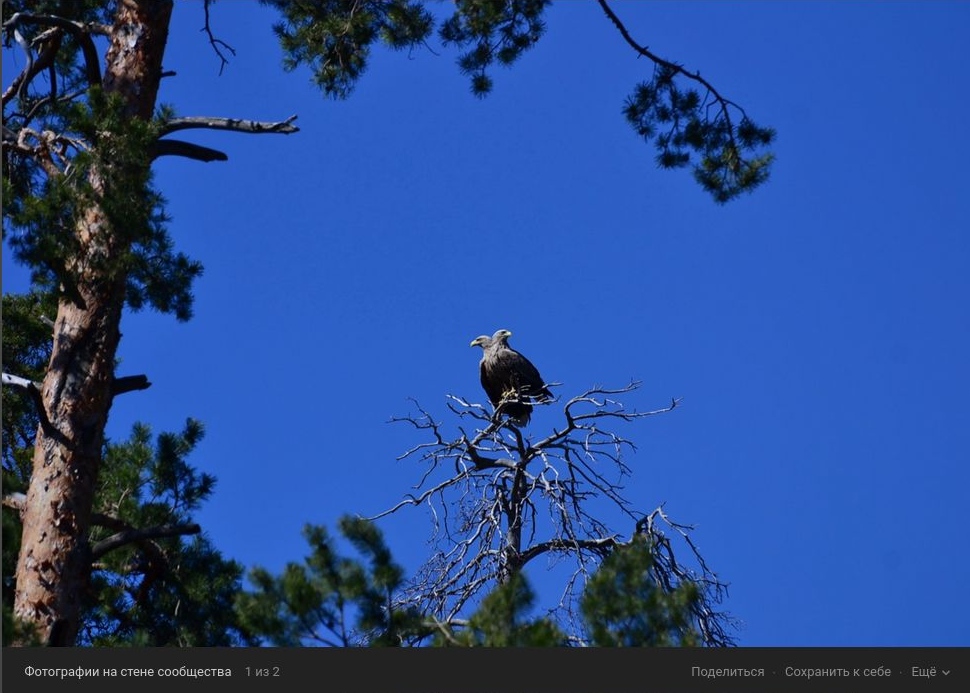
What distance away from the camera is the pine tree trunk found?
18.6ft

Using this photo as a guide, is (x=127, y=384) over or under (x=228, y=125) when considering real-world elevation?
under

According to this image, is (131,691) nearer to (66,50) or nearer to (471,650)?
(471,650)

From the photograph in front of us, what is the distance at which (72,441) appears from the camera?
19.6ft

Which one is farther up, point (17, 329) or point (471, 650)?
point (17, 329)

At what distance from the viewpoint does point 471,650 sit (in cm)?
459

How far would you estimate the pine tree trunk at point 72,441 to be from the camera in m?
5.66

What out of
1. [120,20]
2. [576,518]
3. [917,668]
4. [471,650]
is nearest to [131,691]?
[471,650]

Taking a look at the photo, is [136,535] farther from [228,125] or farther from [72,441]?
[228,125]

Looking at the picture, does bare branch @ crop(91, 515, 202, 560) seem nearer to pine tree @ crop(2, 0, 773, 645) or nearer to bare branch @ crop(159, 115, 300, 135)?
pine tree @ crop(2, 0, 773, 645)

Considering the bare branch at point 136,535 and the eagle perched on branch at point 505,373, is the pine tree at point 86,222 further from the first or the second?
the eagle perched on branch at point 505,373

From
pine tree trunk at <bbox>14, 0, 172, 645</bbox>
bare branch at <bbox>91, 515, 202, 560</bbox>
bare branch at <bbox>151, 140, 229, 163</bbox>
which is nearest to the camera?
pine tree trunk at <bbox>14, 0, 172, 645</bbox>

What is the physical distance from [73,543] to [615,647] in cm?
269

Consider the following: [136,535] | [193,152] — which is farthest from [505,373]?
[136,535]

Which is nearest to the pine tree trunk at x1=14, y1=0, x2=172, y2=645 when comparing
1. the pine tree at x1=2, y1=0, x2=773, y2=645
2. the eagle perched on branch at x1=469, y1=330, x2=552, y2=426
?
the pine tree at x1=2, y1=0, x2=773, y2=645
